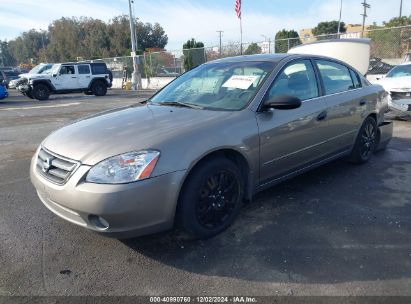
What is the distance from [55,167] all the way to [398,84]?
824 cm

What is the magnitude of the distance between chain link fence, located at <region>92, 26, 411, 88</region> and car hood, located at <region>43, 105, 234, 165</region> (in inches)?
501

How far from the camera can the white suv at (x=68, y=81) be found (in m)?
18.3

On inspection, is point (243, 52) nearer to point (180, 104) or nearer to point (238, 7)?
point (238, 7)

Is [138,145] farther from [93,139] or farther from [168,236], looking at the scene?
[168,236]

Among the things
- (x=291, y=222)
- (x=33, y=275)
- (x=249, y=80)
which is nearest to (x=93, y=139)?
(x=33, y=275)

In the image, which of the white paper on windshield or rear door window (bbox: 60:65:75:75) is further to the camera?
rear door window (bbox: 60:65:75:75)

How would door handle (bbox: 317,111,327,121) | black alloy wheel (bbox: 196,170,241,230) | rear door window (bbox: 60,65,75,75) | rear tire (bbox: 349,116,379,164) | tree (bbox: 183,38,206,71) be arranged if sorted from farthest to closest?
1. tree (bbox: 183,38,206,71)
2. rear door window (bbox: 60,65,75,75)
3. rear tire (bbox: 349,116,379,164)
4. door handle (bbox: 317,111,327,121)
5. black alloy wheel (bbox: 196,170,241,230)

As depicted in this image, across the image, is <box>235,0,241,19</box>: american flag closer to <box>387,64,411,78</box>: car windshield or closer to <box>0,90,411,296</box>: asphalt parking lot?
Result: <box>387,64,411,78</box>: car windshield

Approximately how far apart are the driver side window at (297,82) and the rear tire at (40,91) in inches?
675

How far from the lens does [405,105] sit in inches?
328

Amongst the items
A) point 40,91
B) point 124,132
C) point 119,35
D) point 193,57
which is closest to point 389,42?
point 193,57

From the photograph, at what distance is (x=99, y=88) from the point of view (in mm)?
20703

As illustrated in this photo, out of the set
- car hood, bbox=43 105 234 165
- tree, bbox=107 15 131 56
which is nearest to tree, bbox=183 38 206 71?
car hood, bbox=43 105 234 165

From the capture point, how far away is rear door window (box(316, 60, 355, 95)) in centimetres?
435
